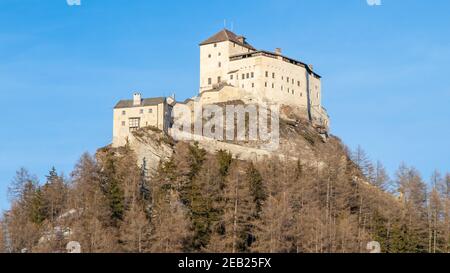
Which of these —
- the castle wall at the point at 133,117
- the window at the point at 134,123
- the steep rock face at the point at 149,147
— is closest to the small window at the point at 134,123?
the window at the point at 134,123

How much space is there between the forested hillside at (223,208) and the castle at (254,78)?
19319mm

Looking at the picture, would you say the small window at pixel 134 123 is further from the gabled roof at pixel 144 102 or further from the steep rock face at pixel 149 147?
the gabled roof at pixel 144 102

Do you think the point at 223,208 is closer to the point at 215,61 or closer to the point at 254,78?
the point at 254,78

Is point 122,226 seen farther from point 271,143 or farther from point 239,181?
point 271,143

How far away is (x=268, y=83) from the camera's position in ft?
334

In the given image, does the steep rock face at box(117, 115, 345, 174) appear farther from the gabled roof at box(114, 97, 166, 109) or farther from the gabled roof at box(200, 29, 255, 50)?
the gabled roof at box(200, 29, 255, 50)

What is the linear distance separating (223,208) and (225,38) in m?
46.8

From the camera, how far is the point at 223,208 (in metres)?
65.4

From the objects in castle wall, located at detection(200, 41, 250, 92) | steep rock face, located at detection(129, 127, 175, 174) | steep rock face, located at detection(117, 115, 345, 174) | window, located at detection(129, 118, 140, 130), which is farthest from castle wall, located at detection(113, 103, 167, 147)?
castle wall, located at detection(200, 41, 250, 92)

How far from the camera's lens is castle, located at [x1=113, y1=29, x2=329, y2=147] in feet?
330

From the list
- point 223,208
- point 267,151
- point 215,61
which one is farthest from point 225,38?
point 223,208

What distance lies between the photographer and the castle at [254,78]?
330ft
